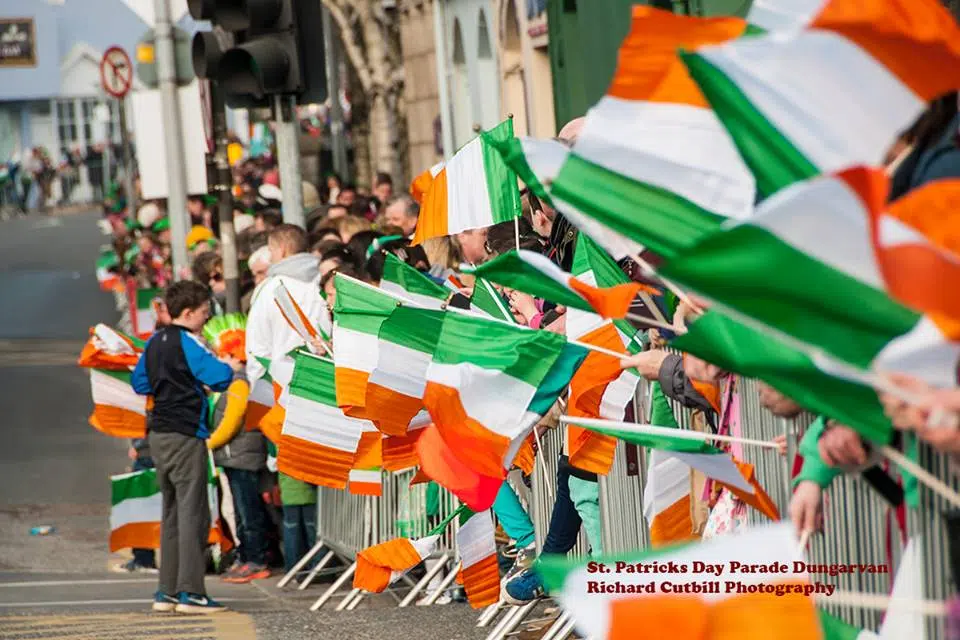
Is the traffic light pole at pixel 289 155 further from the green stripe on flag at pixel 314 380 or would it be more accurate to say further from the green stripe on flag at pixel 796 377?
the green stripe on flag at pixel 796 377

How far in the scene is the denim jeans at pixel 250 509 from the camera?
12.6 m

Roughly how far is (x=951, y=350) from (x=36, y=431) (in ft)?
55.1

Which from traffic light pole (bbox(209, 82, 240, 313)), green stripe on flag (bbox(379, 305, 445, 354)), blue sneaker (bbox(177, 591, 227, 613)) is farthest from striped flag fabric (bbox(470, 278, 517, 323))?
traffic light pole (bbox(209, 82, 240, 313))

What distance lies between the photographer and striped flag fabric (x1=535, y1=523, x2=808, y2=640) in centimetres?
401

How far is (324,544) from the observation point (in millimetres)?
11773

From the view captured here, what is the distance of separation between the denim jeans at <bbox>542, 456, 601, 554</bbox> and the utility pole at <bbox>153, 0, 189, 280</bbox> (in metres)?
9.49

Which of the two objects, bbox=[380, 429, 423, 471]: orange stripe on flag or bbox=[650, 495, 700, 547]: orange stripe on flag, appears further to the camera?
bbox=[380, 429, 423, 471]: orange stripe on flag

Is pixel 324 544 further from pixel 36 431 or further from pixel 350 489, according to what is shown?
pixel 36 431

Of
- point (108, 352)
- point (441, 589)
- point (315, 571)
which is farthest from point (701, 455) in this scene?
point (108, 352)

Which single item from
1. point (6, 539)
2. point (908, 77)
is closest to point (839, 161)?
point (908, 77)

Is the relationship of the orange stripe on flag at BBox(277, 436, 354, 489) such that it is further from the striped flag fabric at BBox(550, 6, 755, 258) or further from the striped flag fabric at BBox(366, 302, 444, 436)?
the striped flag fabric at BBox(550, 6, 755, 258)

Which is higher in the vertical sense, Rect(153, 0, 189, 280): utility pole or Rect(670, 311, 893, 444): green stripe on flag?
Rect(153, 0, 189, 280): utility pole

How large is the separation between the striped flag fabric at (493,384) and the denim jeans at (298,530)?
5563mm

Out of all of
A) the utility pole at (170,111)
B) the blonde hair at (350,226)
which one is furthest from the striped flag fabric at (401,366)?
the utility pole at (170,111)
